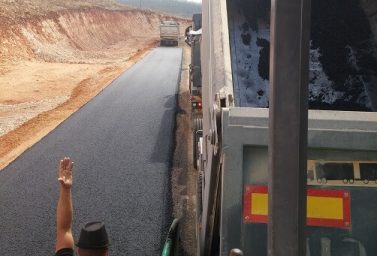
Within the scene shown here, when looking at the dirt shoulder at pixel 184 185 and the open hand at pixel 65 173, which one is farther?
the dirt shoulder at pixel 184 185

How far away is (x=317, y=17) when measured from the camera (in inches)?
165

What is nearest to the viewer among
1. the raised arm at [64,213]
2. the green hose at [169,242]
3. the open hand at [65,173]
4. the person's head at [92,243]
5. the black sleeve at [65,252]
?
the person's head at [92,243]

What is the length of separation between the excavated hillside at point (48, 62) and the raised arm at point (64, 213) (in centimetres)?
560

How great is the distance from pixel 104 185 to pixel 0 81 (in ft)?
42.6

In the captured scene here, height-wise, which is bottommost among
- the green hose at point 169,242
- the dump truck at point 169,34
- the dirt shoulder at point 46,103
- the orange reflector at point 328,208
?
the green hose at point 169,242

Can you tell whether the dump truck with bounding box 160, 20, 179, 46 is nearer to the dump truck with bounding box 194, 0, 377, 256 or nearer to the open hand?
the dump truck with bounding box 194, 0, 377, 256

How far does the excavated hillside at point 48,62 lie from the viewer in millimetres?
11977

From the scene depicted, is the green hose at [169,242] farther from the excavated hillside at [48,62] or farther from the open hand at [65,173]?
the excavated hillside at [48,62]

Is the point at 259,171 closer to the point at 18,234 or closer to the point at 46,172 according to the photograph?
the point at 18,234

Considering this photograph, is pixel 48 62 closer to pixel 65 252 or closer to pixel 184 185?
pixel 184 185

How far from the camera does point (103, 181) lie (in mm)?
7172

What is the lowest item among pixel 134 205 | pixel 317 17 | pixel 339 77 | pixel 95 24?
pixel 134 205

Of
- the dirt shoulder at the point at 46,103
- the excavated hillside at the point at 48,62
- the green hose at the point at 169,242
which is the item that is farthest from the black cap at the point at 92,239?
the excavated hillside at the point at 48,62

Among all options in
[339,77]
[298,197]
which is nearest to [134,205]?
[339,77]
